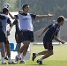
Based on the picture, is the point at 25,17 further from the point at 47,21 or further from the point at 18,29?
the point at 47,21

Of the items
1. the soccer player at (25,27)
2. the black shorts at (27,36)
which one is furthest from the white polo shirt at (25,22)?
the black shorts at (27,36)

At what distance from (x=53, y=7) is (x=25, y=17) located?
129 ft

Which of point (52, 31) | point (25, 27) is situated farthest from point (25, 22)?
point (52, 31)

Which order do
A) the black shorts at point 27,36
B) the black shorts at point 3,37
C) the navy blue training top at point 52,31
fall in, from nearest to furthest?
the black shorts at point 3,37, the navy blue training top at point 52,31, the black shorts at point 27,36

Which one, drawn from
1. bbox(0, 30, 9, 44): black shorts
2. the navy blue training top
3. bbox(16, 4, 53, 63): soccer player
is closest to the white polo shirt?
bbox(16, 4, 53, 63): soccer player

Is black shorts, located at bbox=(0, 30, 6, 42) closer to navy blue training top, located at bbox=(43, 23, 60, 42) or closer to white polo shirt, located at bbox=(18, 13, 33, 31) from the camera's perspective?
white polo shirt, located at bbox=(18, 13, 33, 31)

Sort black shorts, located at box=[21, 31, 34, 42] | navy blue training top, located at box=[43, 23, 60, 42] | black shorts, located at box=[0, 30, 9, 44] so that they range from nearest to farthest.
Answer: black shorts, located at box=[0, 30, 9, 44] < navy blue training top, located at box=[43, 23, 60, 42] < black shorts, located at box=[21, 31, 34, 42]

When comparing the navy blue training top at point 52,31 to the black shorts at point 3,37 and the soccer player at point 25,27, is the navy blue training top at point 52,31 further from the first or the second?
the black shorts at point 3,37

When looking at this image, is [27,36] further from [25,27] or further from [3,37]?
[3,37]

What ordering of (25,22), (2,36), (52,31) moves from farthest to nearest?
(25,22) → (52,31) → (2,36)

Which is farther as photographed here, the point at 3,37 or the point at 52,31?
the point at 52,31

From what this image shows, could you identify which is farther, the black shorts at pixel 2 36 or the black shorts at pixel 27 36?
the black shorts at pixel 27 36

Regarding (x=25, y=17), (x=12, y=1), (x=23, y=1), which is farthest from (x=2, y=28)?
(x=12, y=1)

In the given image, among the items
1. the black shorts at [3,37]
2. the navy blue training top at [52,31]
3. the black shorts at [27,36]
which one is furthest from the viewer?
the black shorts at [27,36]
